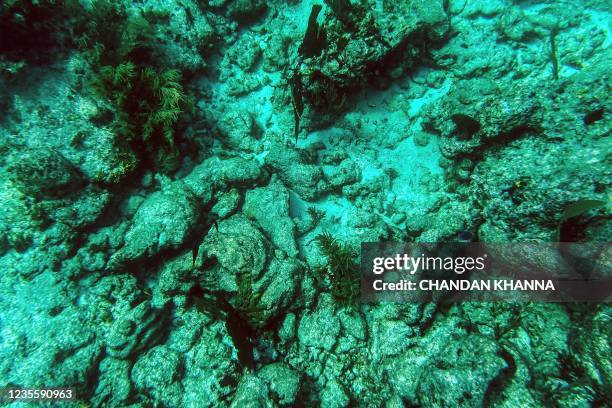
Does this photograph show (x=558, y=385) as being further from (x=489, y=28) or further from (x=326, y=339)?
(x=489, y=28)

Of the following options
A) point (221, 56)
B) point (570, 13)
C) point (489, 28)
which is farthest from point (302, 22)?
point (570, 13)

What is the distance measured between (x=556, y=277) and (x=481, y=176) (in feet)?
5.33

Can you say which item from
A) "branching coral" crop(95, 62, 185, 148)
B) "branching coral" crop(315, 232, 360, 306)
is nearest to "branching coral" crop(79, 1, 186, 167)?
"branching coral" crop(95, 62, 185, 148)

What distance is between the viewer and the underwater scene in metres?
3.88

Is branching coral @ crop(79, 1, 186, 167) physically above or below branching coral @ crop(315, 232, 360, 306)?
above

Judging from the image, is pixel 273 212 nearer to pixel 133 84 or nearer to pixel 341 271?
pixel 341 271

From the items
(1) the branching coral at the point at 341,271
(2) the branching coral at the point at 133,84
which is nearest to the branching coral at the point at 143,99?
(2) the branching coral at the point at 133,84

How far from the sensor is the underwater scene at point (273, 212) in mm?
3881

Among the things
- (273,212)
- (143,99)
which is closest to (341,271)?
(273,212)

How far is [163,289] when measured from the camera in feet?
15.3

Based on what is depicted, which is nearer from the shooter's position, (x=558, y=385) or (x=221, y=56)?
(x=558, y=385)

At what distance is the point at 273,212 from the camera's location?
530cm

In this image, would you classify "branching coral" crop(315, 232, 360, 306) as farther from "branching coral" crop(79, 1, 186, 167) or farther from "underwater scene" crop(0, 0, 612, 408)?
"branching coral" crop(79, 1, 186, 167)

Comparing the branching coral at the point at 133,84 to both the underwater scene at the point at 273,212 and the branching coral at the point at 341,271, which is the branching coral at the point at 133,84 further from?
the branching coral at the point at 341,271
